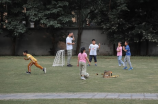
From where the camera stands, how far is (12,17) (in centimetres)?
3556

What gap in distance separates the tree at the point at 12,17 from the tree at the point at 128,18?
7841 millimetres

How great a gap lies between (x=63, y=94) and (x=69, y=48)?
33.4ft

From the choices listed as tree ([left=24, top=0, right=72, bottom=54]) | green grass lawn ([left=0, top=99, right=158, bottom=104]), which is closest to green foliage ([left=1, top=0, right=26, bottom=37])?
tree ([left=24, top=0, right=72, bottom=54])

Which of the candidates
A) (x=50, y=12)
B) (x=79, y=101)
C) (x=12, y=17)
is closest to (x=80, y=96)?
(x=79, y=101)

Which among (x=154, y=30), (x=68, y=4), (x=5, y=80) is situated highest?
(x=68, y=4)

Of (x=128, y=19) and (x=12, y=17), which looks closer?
(x=12, y=17)

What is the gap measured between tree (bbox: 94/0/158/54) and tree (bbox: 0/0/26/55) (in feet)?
25.7

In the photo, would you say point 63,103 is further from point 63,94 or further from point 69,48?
point 69,48

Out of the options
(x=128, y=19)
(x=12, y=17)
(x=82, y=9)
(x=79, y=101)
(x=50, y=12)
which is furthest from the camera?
(x=82, y=9)

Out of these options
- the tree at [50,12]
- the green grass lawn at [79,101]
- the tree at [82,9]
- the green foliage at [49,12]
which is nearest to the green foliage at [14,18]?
the tree at [50,12]

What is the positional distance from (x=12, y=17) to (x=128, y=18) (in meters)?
12.1

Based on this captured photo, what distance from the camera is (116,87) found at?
11391 mm

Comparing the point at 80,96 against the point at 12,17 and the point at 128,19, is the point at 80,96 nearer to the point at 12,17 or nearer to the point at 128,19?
the point at 128,19

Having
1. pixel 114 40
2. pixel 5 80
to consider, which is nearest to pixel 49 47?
pixel 114 40
